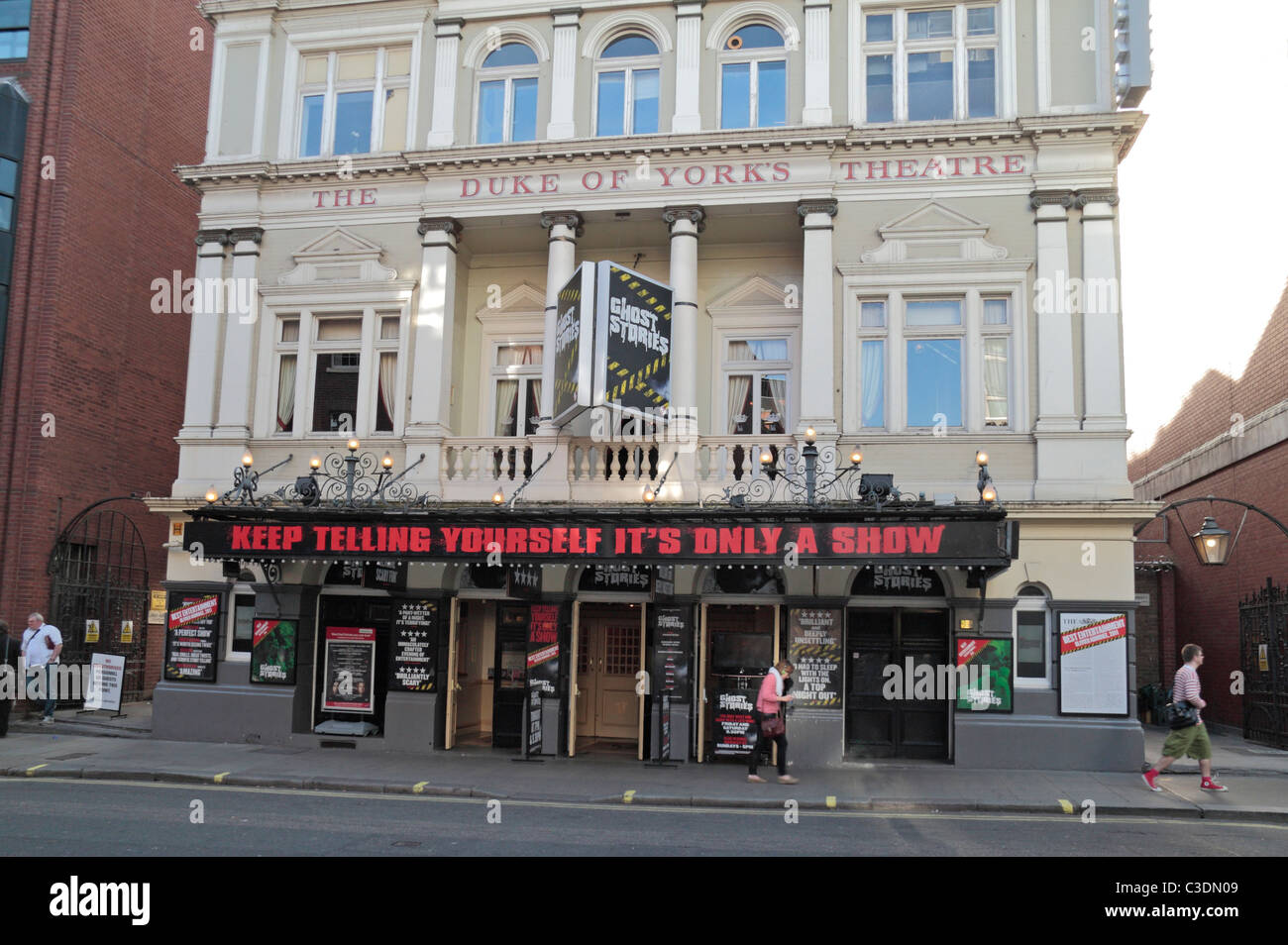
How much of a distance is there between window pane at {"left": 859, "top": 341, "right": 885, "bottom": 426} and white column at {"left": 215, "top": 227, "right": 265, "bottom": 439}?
416 inches

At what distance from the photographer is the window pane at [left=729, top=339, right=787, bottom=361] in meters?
18.8

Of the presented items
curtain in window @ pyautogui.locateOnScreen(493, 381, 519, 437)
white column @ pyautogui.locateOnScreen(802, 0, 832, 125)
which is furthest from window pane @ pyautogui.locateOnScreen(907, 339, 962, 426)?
curtain in window @ pyautogui.locateOnScreen(493, 381, 519, 437)

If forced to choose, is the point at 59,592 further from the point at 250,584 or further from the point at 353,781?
the point at 353,781

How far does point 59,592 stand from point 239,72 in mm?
10501

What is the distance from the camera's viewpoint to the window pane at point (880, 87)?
17.8 m

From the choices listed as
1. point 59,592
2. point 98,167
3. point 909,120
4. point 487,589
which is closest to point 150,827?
point 487,589

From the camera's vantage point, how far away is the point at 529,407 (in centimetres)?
1948

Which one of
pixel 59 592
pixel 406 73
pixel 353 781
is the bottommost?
pixel 353 781

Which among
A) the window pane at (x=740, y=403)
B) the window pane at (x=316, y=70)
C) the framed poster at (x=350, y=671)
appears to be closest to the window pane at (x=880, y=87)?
the window pane at (x=740, y=403)

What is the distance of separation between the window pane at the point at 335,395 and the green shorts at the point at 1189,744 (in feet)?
44.6

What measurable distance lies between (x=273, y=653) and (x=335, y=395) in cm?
456

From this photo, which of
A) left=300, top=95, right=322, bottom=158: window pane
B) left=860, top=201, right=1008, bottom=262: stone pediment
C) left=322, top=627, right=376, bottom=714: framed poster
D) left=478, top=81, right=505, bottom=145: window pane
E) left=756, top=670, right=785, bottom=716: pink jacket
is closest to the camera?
left=756, top=670, right=785, bottom=716: pink jacket

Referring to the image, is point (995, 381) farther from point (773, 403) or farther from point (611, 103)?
point (611, 103)

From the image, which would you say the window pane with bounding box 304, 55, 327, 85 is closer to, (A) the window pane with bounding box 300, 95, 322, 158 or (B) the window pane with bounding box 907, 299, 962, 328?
(A) the window pane with bounding box 300, 95, 322, 158
